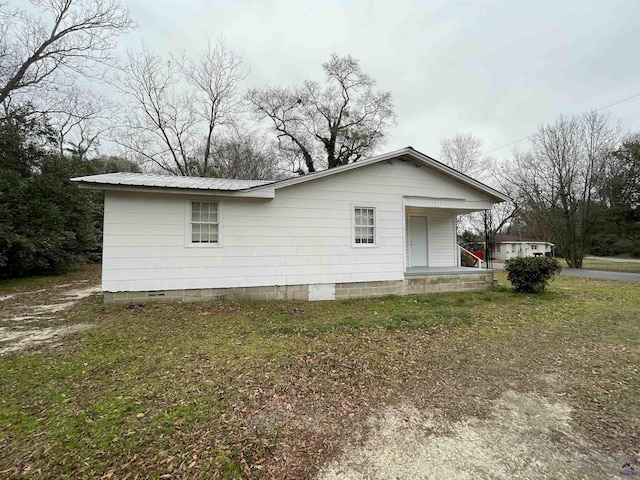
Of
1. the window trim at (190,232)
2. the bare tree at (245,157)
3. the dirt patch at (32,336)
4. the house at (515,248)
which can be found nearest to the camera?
the dirt patch at (32,336)

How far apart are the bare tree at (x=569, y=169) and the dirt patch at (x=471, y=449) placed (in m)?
24.8

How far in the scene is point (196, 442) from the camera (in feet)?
7.98

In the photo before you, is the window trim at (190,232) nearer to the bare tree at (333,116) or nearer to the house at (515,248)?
the bare tree at (333,116)

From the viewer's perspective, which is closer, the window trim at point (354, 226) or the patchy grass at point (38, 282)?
the window trim at point (354, 226)

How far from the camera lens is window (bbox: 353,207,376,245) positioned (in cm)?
934

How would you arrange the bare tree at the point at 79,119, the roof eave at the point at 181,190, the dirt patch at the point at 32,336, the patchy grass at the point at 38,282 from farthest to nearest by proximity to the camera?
the bare tree at the point at 79,119, the patchy grass at the point at 38,282, the roof eave at the point at 181,190, the dirt patch at the point at 32,336

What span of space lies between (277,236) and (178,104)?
17.1 m

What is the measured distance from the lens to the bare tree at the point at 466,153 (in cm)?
2683

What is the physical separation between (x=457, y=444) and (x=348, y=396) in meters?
1.14

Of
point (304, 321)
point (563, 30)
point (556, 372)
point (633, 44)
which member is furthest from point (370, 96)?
point (556, 372)

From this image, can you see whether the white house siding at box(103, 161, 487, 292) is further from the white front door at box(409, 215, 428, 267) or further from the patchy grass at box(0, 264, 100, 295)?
the patchy grass at box(0, 264, 100, 295)

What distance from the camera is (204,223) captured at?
803cm

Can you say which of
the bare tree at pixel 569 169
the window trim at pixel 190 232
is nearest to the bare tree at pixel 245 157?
the window trim at pixel 190 232

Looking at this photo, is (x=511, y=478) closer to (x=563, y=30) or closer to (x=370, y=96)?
(x=563, y=30)
